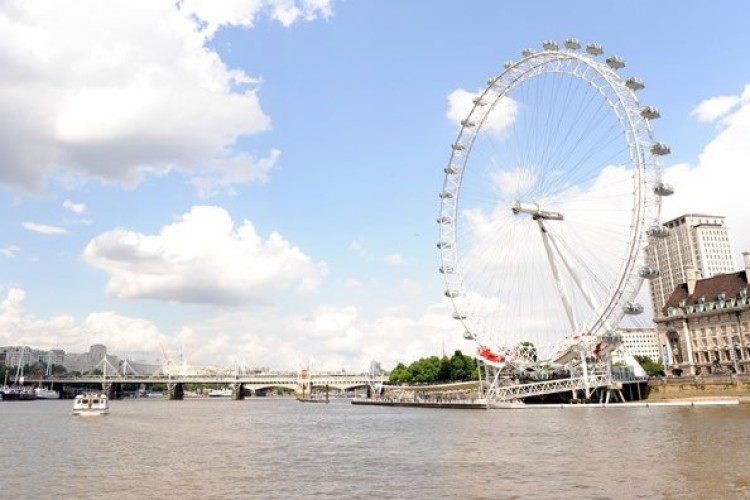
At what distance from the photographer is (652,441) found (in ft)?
146

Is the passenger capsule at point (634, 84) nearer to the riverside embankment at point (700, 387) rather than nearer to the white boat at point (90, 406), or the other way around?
the riverside embankment at point (700, 387)

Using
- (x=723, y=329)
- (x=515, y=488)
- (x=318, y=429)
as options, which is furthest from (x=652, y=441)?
(x=723, y=329)

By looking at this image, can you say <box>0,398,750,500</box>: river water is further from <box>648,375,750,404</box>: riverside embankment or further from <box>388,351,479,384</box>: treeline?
<box>388,351,479,384</box>: treeline

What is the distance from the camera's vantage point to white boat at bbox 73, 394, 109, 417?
109688mm

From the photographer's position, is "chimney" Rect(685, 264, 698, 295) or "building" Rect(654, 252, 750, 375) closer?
"building" Rect(654, 252, 750, 375)

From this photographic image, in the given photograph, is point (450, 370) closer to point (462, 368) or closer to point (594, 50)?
point (462, 368)

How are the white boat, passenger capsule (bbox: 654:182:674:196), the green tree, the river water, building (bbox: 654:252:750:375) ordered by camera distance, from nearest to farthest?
the river water, passenger capsule (bbox: 654:182:674:196), the white boat, building (bbox: 654:252:750:375), the green tree

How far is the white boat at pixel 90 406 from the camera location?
109688 millimetres

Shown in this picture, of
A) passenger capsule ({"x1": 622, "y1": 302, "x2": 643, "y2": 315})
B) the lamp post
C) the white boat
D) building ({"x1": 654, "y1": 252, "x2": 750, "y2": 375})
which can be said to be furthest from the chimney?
the white boat

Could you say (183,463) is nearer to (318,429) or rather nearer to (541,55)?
(318,429)

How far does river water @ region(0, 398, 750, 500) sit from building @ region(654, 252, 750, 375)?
5536 cm

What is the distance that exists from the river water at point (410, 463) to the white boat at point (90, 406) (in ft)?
155

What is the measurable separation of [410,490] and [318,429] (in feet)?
154

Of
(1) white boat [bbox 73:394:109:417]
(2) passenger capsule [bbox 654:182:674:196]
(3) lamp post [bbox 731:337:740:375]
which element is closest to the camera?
(2) passenger capsule [bbox 654:182:674:196]
